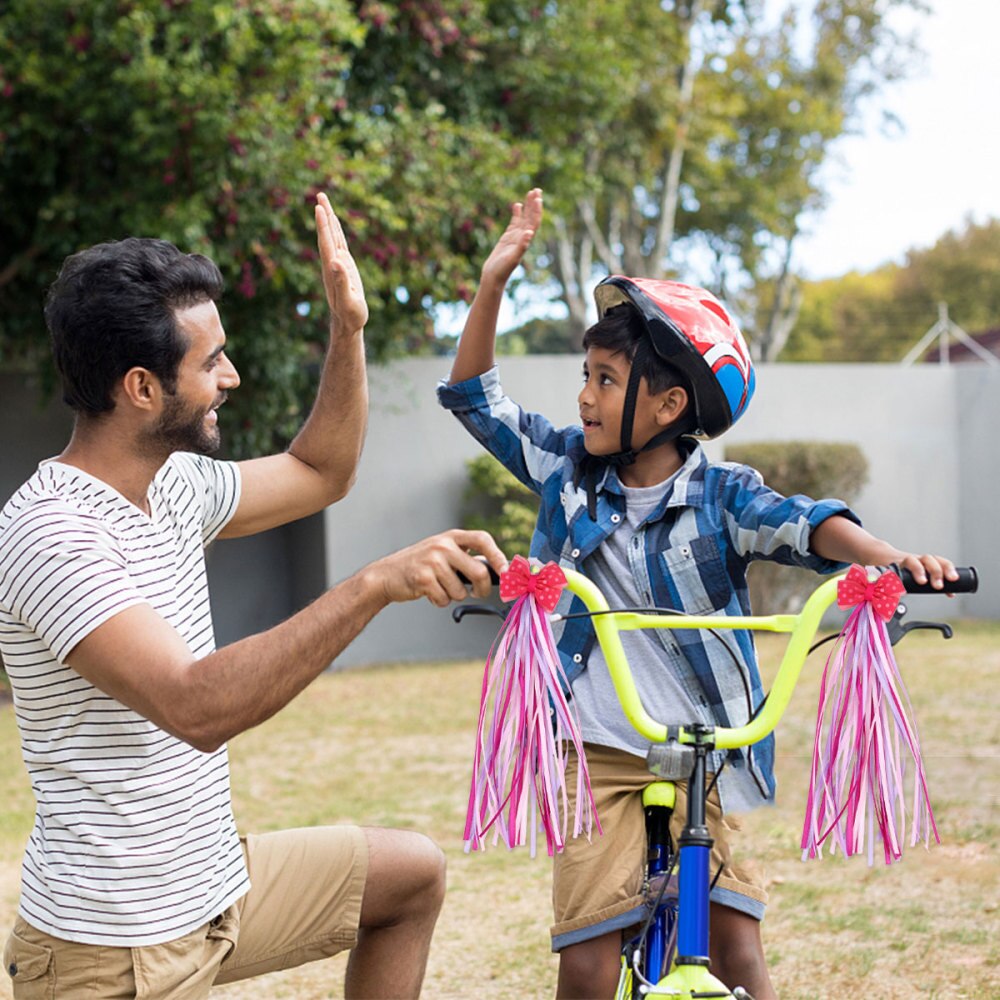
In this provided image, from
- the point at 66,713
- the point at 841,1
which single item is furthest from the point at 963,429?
the point at 66,713

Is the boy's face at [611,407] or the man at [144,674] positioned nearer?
the man at [144,674]

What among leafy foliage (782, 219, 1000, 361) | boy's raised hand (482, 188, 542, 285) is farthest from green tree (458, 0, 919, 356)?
leafy foliage (782, 219, 1000, 361)

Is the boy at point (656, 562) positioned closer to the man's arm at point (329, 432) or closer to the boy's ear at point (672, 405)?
the boy's ear at point (672, 405)

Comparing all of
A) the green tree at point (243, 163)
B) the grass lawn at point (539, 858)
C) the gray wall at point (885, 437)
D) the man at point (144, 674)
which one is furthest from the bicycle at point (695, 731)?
the gray wall at point (885, 437)

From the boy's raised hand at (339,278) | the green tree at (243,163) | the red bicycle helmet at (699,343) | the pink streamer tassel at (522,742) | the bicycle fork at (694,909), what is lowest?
the bicycle fork at (694,909)

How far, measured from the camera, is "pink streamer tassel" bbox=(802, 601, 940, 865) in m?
2.34

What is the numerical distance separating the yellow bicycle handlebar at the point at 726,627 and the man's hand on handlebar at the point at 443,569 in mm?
184

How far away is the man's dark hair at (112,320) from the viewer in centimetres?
261

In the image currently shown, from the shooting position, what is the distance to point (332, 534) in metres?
13.9

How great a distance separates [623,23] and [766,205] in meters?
8.24

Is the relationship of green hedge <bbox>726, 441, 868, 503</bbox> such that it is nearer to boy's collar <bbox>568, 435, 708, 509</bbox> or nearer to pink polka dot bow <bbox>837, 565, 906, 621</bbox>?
boy's collar <bbox>568, 435, 708, 509</bbox>

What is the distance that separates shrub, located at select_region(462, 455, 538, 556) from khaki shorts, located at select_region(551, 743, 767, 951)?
993 centimetres

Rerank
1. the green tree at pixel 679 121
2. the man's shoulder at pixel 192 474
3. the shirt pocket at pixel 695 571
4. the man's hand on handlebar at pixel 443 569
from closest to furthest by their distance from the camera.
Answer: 1. the man's hand on handlebar at pixel 443 569
2. the man's shoulder at pixel 192 474
3. the shirt pocket at pixel 695 571
4. the green tree at pixel 679 121

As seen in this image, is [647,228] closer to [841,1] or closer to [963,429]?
[841,1]
